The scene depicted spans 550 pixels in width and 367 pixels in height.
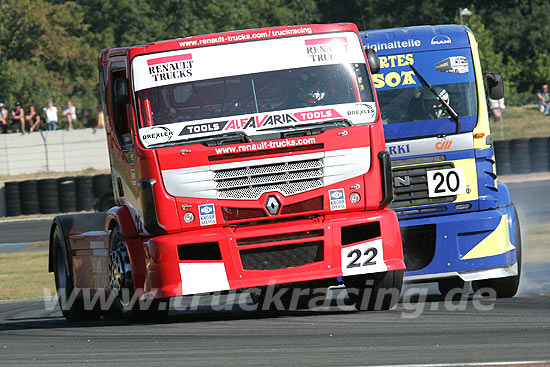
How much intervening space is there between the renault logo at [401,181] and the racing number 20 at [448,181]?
10.5 inches

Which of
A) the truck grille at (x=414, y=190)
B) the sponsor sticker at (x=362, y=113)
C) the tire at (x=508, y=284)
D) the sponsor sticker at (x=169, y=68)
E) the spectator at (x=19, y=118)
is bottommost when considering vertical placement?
the tire at (x=508, y=284)

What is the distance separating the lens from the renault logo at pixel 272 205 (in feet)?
30.2

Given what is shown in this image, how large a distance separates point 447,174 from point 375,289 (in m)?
1.70

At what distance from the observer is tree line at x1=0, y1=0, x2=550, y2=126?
55.6 meters

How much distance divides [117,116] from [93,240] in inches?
56.6

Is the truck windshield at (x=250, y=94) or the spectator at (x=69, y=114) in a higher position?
the spectator at (x=69, y=114)

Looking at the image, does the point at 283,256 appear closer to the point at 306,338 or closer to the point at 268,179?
the point at 268,179

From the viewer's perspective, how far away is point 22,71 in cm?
5306

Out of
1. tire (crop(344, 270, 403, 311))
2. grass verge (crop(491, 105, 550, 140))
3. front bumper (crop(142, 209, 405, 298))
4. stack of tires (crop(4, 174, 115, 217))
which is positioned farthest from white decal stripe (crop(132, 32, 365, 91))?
grass verge (crop(491, 105, 550, 140))

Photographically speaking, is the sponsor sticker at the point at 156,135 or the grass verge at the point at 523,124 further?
the grass verge at the point at 523,124

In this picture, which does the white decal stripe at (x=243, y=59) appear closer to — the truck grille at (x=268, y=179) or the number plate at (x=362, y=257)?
the truck grille at (x=268, y=179)

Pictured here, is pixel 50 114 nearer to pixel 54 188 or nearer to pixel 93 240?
pixel 54 188

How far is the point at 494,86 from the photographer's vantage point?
11406 mm

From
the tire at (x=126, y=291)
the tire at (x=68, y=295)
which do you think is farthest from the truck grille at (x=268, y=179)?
the tire at (x=68, y=295)
